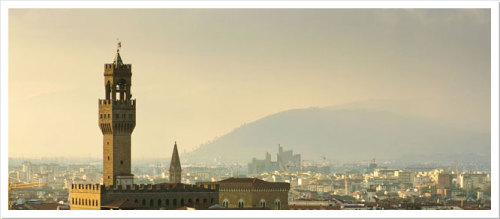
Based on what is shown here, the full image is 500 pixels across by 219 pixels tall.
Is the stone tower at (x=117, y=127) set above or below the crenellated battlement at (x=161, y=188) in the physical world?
above

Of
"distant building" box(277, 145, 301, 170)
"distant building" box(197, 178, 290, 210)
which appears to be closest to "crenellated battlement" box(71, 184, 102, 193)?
"distant building" box(197, 178, 290, 210)

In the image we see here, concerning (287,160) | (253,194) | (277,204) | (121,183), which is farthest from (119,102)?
(287,160)

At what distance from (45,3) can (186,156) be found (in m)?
40.5

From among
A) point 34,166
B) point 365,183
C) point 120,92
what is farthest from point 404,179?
point 120,92

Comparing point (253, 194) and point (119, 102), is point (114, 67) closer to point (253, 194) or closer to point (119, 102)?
point (119, 102)

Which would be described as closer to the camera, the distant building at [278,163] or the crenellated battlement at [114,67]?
the crenellated battlement at [114,67]

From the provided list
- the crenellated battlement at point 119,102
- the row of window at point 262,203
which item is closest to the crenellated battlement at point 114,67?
the crenellated battlement at point 119,102

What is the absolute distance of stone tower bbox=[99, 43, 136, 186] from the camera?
62.7 m

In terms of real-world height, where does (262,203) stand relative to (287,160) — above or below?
below

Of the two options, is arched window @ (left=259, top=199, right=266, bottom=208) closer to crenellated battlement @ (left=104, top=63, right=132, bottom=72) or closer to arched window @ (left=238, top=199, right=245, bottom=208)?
arched window @ (left=238, top=199, right=245, bottom=208)

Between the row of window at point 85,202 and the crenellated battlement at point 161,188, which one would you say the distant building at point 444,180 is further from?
the row of window at point 85,202

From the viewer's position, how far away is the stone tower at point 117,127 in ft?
Result: 206

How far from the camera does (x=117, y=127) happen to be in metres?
62.9

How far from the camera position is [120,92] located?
209 feet
